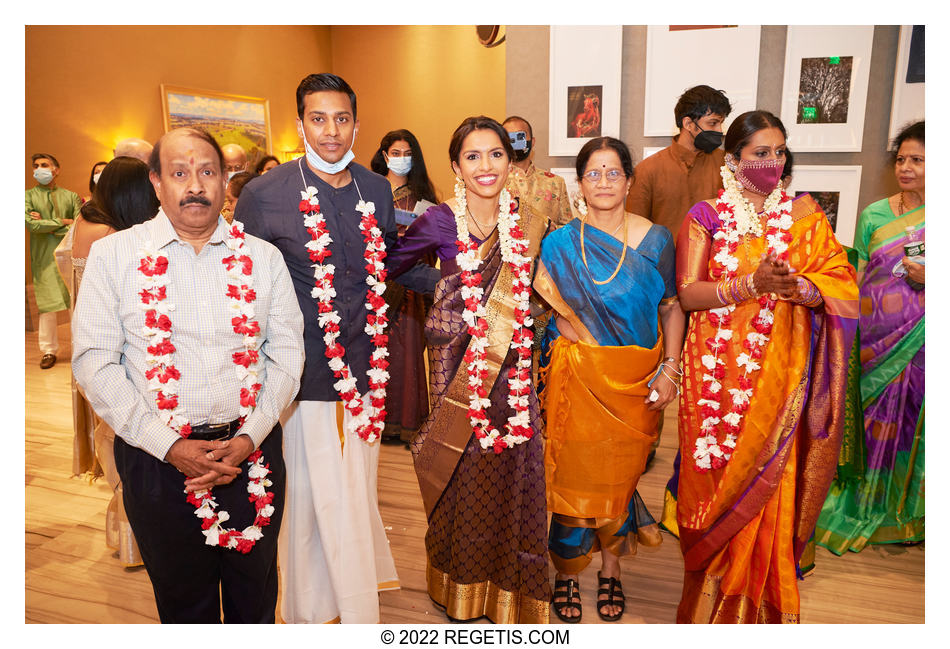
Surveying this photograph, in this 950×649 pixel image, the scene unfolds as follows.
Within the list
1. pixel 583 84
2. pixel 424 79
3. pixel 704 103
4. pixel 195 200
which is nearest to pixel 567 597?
pixel 195 200

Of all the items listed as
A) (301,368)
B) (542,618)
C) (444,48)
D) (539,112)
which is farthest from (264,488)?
(444,48)

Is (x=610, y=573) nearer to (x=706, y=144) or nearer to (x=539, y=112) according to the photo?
(x=706, y=144)

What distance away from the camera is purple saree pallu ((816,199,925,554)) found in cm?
282

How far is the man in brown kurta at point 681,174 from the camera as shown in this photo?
139 inches

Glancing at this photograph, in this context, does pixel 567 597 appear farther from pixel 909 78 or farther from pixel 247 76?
pixel 247 76

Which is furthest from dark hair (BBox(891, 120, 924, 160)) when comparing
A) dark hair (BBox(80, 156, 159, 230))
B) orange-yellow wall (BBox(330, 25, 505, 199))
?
orange-yellow wall (BBox(330, 25, 505, 199))

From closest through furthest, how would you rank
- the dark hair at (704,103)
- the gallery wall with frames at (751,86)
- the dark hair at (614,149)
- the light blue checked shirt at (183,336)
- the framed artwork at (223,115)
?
Result: the light blue checked shirt at (183,336)
the dark hair at (614,149)
the dark hair at (704,103)
the gallery wall with frames at (751,86)
the framed artwork at (223,115)

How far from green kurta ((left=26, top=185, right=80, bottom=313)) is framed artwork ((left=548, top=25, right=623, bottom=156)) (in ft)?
16.2

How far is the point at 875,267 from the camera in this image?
2.88m

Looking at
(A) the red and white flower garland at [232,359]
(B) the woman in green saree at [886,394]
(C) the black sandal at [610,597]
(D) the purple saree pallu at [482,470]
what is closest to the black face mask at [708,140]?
(B) the woman in green saree at [886,394]

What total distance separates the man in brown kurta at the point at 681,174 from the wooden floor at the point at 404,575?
159 centimetres

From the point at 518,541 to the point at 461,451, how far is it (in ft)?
1.26

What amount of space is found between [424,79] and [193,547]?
9095 millimetres

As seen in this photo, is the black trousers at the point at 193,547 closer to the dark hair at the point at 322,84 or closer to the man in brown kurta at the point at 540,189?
the dark hair at the point at 322,84
